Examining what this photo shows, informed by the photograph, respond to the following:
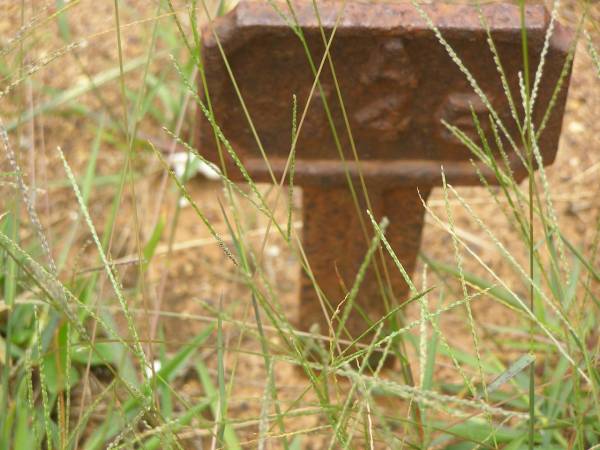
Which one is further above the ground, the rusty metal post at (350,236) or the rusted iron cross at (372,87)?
the rusted iron cross at (372,87)

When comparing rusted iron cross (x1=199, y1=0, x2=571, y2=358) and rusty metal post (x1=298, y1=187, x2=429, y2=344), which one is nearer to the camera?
rusted iron cross (x1=199, y1=0, x2=571, y2=358)

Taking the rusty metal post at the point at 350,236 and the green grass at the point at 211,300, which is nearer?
the green grass at the point at 211,300

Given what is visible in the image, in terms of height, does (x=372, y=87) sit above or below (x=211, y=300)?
above

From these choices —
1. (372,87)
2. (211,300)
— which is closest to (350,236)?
(372,87)

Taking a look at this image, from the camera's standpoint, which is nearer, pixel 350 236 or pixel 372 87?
pixel 372 87

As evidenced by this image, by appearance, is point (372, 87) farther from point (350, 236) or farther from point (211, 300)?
point (211, 300)

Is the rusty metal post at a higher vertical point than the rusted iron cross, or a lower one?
lower

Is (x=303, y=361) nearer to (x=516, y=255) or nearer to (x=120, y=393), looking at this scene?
(x=120, y=393)
